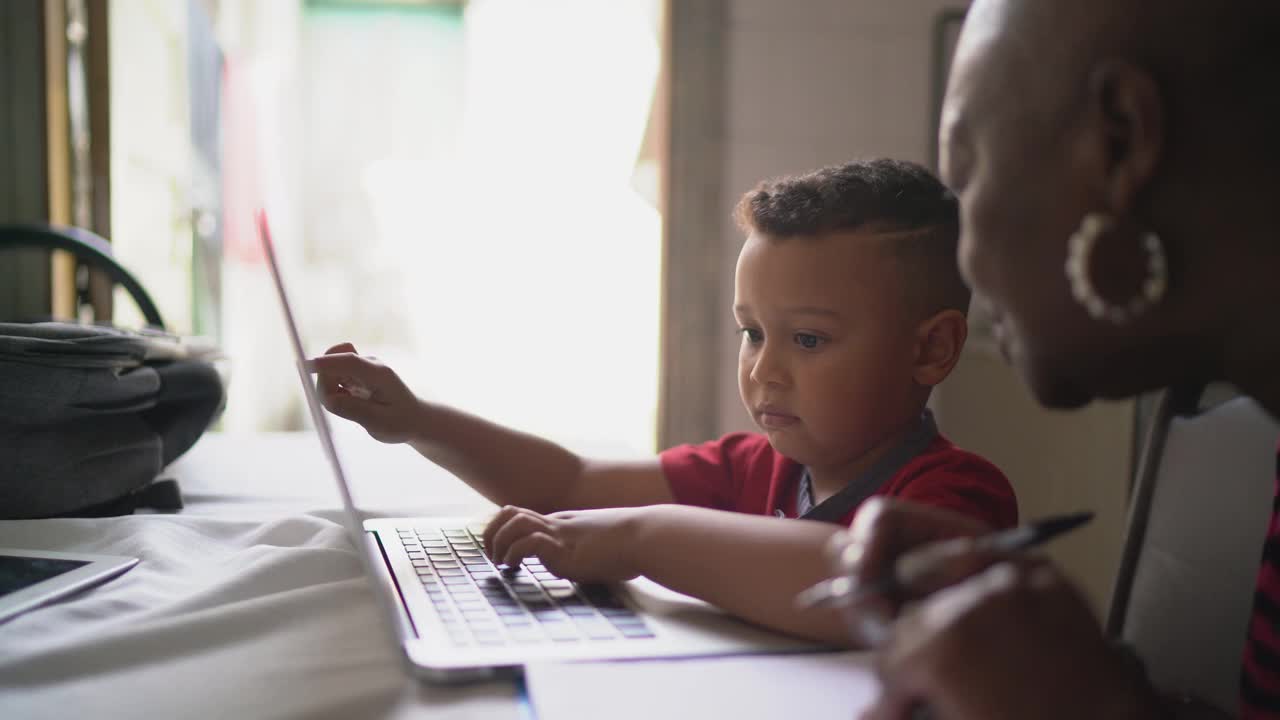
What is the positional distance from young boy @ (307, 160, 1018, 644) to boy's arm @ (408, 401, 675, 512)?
9 centimetres

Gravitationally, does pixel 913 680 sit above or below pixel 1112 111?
below

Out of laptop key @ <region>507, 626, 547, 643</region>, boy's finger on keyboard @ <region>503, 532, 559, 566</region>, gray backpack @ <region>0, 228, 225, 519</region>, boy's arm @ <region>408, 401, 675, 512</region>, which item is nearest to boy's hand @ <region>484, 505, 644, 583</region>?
boy's finger on keyboard @ <region>503, 532, 559, 566</region>

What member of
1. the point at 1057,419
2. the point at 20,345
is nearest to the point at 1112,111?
the point at 20,345

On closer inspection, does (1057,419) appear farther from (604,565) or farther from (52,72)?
(52,72)

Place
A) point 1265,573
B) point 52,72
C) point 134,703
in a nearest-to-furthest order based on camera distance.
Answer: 1. point 134,703
2. point 1265,573
3. point 52,72

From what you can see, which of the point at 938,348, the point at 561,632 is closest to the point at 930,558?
the point at 561,632

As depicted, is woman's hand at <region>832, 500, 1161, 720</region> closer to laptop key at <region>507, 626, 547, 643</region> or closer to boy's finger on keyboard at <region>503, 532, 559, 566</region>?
laptop key at <region>507, 626, 547, 643</region>

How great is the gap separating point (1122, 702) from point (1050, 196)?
20 centimetres

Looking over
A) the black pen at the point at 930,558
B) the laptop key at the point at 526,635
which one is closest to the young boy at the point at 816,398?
the laptop key at the point at 526,635

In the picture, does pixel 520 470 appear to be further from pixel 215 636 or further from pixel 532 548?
pixel 215 636

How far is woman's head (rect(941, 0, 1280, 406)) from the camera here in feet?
1.12

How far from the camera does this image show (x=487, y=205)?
5508 millimetres

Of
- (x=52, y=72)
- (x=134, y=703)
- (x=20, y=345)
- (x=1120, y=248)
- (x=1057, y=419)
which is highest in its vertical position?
(x=52, y=72)

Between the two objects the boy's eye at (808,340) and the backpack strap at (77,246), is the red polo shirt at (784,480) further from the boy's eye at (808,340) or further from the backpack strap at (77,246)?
the backpack strap at (77,246)
